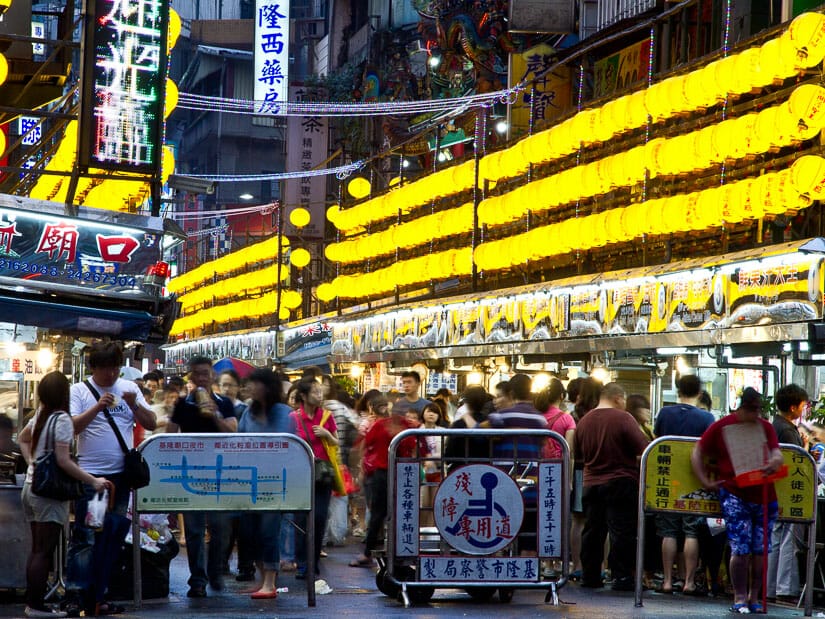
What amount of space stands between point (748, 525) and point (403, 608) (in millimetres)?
2707

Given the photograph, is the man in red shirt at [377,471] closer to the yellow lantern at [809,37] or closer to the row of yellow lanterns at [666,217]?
the row of yellow lanterns at [666,217]

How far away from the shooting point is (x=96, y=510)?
952 cm

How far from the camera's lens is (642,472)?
10.5 meters

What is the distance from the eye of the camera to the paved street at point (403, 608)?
10.1 metres

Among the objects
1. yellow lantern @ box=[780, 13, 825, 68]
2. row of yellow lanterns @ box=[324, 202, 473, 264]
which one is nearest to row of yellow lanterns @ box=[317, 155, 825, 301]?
row of yellow lanterns @ box=[324, 202, 473, 264]

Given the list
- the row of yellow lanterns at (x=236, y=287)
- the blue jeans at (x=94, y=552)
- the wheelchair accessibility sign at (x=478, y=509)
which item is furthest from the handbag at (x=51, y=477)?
the row of yellow lanterns at (x=236, y=287)

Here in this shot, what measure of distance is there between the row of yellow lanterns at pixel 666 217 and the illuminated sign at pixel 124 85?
23.4ft

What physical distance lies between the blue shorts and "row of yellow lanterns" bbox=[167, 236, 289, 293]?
129ft

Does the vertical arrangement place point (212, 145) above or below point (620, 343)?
above

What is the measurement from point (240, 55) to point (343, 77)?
30484 millimetres

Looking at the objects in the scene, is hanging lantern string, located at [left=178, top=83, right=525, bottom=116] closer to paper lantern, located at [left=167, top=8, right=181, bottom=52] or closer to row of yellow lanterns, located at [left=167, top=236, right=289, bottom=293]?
row of yellow lanterns, located at [left=167, top=236, right=289, bottom=293]

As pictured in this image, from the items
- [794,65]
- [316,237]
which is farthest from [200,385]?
[316,237]

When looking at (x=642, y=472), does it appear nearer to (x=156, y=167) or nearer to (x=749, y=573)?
(x=749, y=573)

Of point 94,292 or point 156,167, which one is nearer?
point 94,292
